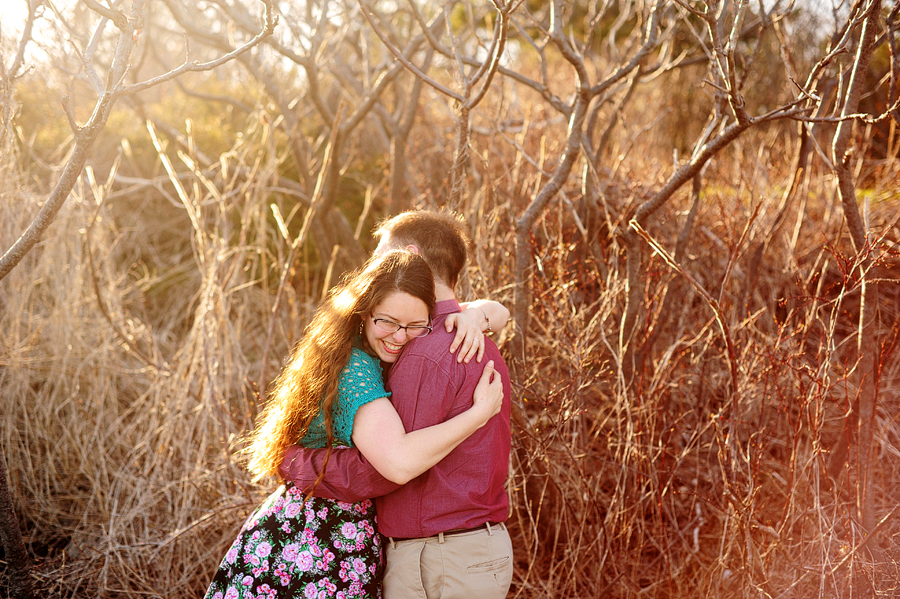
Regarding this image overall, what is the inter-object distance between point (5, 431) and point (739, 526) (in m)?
3.62

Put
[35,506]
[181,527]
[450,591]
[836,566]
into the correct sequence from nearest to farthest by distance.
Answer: [450,591] → [836,566] → [181,527] → [35,506]

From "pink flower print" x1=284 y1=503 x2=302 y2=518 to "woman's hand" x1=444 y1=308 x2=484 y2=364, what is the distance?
0.62m

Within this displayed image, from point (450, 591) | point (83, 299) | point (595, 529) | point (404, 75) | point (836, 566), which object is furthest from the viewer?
point (404, 75)

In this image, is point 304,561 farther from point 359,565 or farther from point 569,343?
point 569,343

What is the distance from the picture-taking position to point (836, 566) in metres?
2.16

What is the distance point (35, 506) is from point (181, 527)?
0.96 metres

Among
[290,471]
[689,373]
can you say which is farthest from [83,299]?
[689,373]

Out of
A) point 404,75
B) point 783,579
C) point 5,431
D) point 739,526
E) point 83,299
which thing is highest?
point 404,75

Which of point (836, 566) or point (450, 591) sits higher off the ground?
point (450, 591)

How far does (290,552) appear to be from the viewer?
180 cm

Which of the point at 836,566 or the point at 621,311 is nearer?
the point at 836,566

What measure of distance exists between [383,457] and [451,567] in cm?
38

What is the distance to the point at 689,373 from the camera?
10.2 feet

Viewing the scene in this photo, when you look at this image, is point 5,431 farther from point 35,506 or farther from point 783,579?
point 783,579
